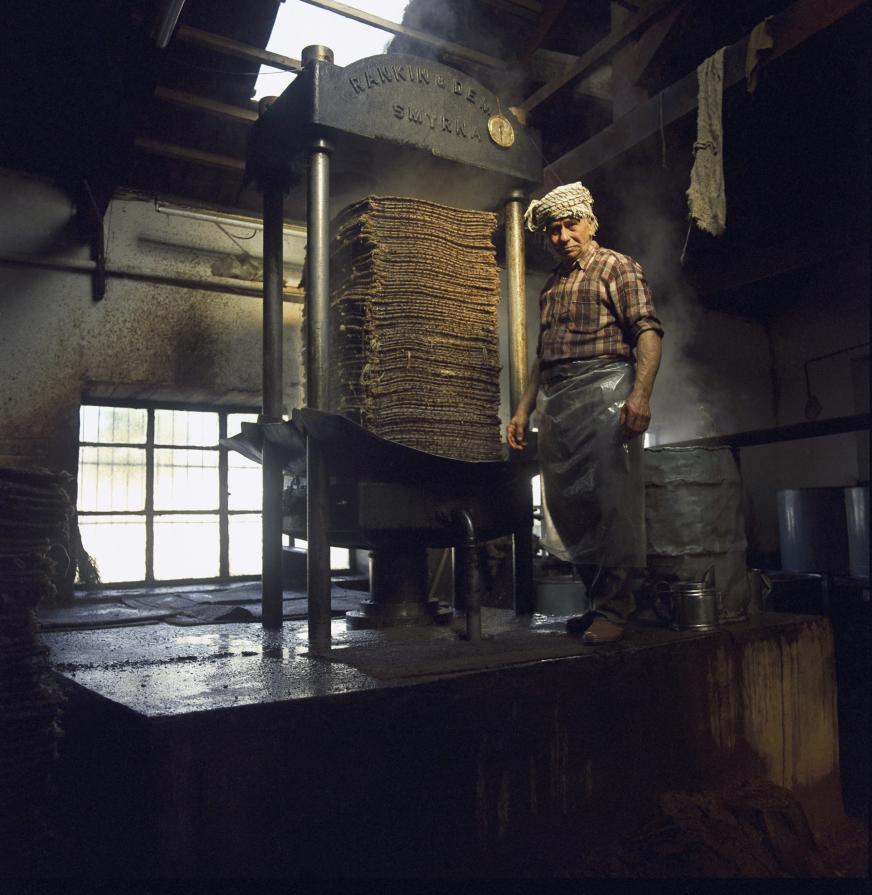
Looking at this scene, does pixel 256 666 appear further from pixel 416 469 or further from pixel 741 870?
pixel 741 870

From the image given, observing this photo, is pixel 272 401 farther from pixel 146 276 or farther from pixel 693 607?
pixel 146 276

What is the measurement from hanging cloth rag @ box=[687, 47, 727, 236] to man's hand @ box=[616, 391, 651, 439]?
1.83 metres

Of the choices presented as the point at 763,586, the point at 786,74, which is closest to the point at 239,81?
the point at 786,74

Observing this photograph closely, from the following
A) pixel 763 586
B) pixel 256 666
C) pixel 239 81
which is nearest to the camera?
pixel 256 666

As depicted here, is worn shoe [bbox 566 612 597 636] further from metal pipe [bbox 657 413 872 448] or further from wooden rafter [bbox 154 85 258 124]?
wooden rafter [bbox 154 85 258 124]

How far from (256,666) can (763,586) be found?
9.12 feet

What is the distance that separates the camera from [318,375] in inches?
138

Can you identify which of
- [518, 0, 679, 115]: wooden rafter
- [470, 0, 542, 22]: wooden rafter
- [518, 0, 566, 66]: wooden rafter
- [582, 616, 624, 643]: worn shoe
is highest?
[470, 0, 542, 22]: wooden rafter

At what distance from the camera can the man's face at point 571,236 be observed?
356 centimetres

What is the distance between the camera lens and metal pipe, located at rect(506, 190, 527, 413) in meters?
4.23

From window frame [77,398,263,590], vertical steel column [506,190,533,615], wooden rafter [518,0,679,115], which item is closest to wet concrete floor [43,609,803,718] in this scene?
vertical steel column [506,190,533,615]

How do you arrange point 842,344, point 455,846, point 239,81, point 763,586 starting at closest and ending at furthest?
1. point 455,846
2. point 763,586
3. point 239,81
4. point 842,344

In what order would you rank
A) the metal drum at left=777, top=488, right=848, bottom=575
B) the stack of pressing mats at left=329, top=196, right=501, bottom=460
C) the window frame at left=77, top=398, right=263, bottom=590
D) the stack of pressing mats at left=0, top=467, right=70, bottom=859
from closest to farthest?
the stack of pressing mats at left=0, top=467, right=70, bottom=859 → the stack of pressing mats at left=329, top=196, right=501, bottom=460 → the window frame at left=77, top=398, right=263, bottom=590 → the metal drum at left=777, top=488, right=848, bottom=575

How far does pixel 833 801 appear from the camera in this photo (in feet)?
12.3
